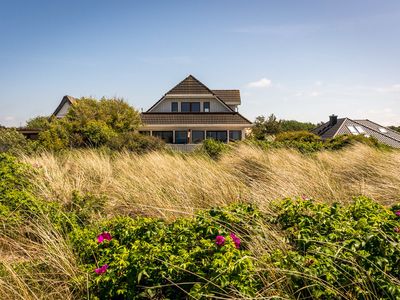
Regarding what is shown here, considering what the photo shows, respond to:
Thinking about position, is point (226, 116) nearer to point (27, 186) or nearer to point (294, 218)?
point (27, 186)

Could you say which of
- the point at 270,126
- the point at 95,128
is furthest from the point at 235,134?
the point at 95,128

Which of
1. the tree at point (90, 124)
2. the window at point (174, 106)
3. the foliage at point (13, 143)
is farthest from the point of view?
the window at point (174, 106)

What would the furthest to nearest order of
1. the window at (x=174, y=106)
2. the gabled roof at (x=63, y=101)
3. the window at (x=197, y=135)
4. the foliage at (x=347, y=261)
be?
the gabled roof at (x=63, y=101) < the window at (x=174, y=106) < the window at (x=197, y=135) < the foliage at (x=347, y=261)

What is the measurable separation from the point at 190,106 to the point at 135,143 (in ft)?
63.1

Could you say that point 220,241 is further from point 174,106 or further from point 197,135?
point 174,106

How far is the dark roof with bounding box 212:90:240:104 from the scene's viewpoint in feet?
127

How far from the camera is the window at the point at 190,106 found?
1358 inches

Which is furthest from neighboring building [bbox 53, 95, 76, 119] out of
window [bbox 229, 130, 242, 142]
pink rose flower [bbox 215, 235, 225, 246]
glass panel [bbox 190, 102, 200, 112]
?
pink rose flower [bbox 215, 235, 225, 246]

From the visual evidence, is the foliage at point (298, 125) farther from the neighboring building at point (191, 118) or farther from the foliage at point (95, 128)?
the foliage at point (95, 128)

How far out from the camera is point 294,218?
350 centimetres

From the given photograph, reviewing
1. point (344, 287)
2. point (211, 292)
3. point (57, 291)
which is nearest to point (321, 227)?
point (344, 287)

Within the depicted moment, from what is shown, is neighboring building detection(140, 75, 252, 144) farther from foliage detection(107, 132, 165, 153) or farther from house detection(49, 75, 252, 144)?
foliage detection(107, 132, 165, 153)

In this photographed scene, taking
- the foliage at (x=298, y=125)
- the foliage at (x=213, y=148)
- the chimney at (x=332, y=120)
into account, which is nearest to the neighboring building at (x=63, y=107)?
the foliage at (x=213, y=148)

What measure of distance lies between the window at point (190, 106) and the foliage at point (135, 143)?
18.1m
